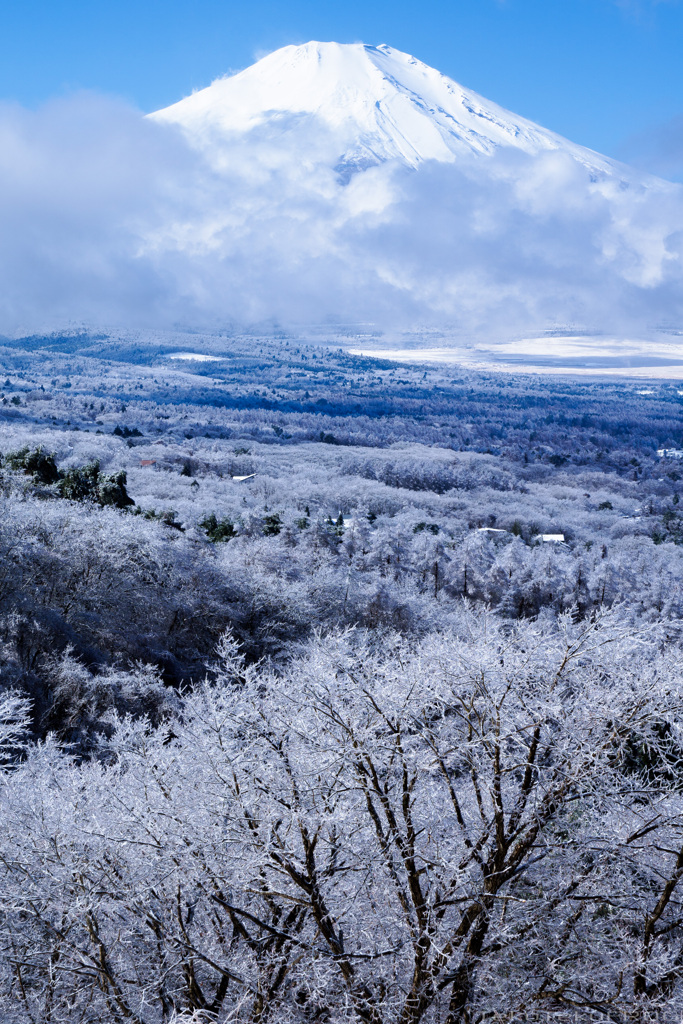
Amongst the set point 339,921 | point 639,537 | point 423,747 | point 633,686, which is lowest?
point 639,537

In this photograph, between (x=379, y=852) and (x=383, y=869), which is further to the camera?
(x=383, y=869)

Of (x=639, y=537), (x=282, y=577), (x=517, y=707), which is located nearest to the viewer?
(x=517, y=707)

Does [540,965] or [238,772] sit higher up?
[238,772]

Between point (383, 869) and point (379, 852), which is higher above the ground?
point (379, 852)

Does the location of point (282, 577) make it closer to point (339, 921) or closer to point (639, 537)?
point (339, 921)

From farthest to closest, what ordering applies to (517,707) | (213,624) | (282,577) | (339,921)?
(282,577) → (213,624) → (517,707) → (339,921)

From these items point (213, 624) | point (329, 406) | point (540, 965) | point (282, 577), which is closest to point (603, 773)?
point (540, 965)

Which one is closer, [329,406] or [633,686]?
[633,686]

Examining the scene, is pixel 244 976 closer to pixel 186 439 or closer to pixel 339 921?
pixel 339 921
